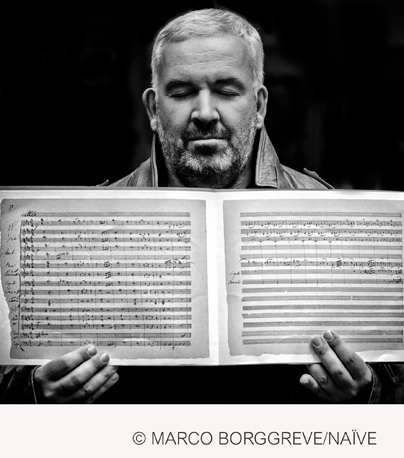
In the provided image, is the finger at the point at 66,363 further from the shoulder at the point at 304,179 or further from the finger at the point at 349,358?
the shoulder at the point at 304,179

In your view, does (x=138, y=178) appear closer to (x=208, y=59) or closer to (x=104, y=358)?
(x=208, y=59)

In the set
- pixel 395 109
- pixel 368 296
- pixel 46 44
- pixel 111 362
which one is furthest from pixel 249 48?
pixel 111 362

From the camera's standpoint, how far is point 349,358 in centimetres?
125

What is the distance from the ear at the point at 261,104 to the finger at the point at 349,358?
0.54 m

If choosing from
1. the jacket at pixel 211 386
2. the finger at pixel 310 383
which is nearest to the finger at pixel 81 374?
the jacket at pixel 211 386

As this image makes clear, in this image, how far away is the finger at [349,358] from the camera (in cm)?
125

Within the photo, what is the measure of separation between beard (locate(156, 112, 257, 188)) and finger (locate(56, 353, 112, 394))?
463 millimetres

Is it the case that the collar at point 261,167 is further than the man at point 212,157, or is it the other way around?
the collar at point 261,167

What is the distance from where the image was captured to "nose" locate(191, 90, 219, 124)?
4.46ft

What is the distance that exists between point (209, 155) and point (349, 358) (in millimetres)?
555

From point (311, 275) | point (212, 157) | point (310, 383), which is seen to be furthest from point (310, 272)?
point (212, 157)

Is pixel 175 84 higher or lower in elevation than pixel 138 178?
higher

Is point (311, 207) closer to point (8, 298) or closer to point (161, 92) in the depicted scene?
point (161, 92)

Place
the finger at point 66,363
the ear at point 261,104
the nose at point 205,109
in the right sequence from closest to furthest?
the finger at point 66,363 < the nose at point 205,109 < the ear at point 261,104
